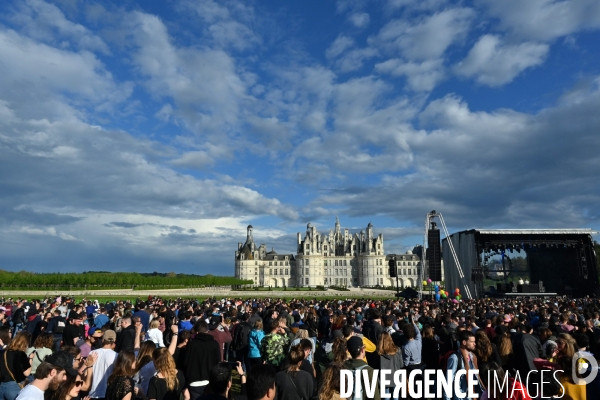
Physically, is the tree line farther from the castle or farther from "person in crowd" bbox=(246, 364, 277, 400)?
"person in crowd" bbox=(246, 364, 277, 400)

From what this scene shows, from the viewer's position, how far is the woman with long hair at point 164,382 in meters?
4.96

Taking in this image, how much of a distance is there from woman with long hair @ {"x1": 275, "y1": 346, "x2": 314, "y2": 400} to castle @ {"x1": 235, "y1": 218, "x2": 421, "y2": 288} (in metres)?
111

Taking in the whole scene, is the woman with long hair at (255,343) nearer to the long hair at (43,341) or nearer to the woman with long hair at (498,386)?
the long hair at (43,341)

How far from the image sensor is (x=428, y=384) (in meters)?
7.37

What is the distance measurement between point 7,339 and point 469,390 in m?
7.35

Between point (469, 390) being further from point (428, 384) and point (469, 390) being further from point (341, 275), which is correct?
point (341, 275)

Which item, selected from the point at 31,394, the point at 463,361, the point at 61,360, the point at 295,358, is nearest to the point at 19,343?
the point at 61,360

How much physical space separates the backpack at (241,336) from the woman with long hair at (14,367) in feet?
13.9

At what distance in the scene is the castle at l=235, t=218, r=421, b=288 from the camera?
4577 inches

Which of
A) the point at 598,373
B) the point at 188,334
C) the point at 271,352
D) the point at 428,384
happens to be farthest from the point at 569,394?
the point at 188,334

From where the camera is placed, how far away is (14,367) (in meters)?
5.82

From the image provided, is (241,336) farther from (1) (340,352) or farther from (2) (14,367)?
(2) (14,367)

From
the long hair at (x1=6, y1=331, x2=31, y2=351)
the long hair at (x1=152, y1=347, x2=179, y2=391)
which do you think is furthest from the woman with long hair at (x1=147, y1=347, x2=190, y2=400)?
the long hair at (x1=6, y1=331, x2=31, y2=351)

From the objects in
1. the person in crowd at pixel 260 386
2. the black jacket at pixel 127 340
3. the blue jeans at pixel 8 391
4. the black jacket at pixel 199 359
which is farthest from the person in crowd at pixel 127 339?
the person in crowd at pixel 260 386
